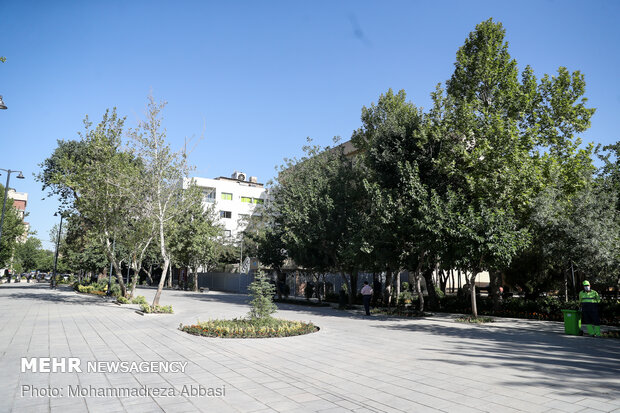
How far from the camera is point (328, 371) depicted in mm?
7492

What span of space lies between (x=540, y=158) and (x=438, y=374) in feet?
52.1

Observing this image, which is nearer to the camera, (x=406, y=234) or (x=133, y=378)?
(x=133, y=378)

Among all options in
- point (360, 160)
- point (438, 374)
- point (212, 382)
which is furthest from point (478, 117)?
point (212, 382)

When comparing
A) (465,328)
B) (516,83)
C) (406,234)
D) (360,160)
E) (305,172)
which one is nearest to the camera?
(465,328)

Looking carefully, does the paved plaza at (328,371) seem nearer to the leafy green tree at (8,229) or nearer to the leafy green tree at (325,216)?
the leafy green tree at (325,216)

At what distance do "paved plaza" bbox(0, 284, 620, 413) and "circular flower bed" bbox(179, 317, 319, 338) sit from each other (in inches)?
20.1

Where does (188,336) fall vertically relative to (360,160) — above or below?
below

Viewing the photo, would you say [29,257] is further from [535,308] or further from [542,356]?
[542,356]

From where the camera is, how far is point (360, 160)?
86.3 ft

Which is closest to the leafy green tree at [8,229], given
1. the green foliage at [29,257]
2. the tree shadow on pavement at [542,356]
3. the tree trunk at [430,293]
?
the tree trunk at [430,293]

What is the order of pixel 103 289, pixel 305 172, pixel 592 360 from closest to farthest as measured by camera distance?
pixel 592 360, pixel 305 172, pixel 103 289

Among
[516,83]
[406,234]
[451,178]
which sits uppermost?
[516,83]

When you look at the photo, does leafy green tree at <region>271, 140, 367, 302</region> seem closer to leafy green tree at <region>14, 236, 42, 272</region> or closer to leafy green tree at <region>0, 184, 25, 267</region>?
leafy green tree at <region>0, 184, 25, 267</region>

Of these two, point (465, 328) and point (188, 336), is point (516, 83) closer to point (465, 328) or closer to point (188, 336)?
A: point (465, 328)
